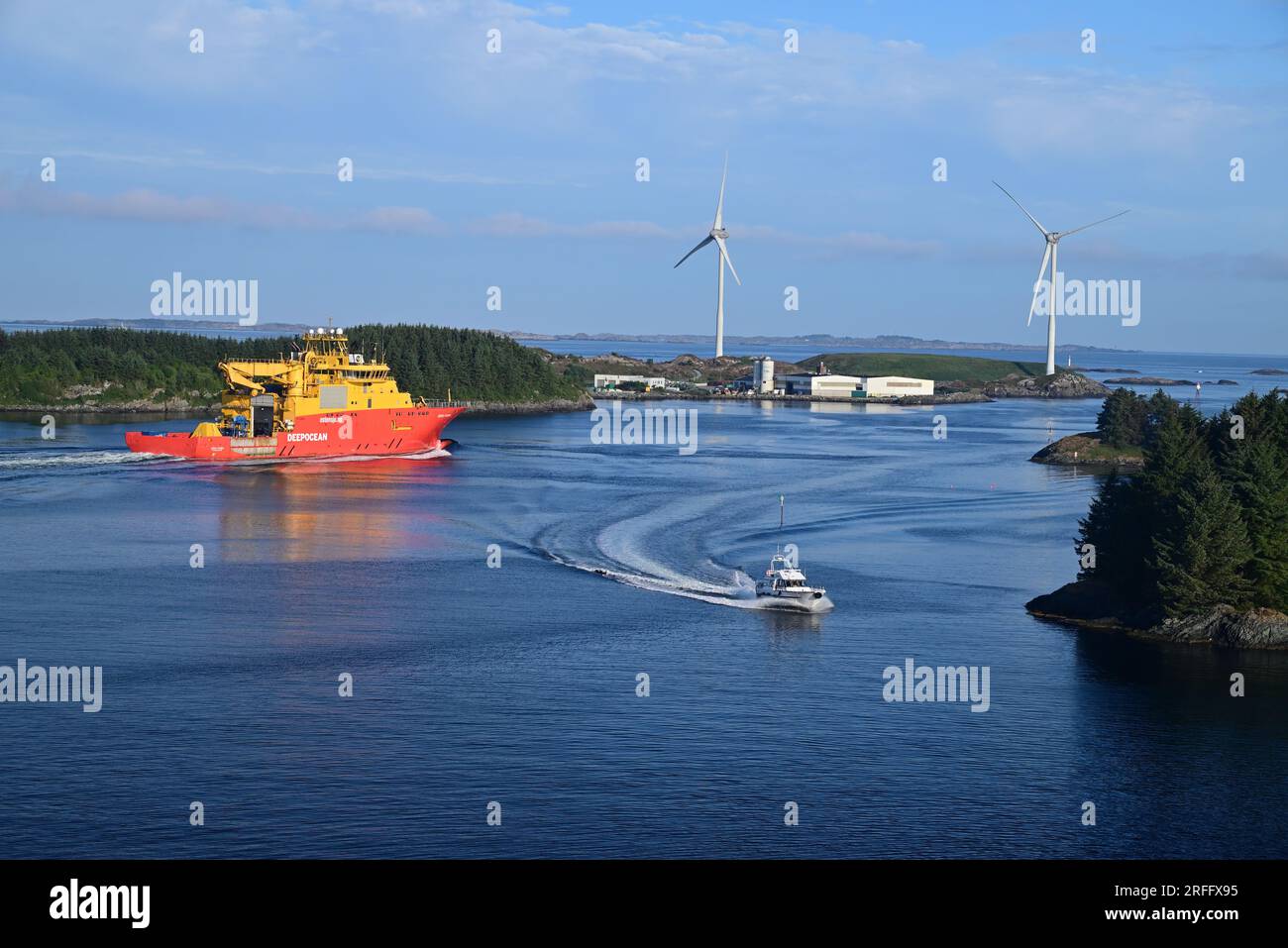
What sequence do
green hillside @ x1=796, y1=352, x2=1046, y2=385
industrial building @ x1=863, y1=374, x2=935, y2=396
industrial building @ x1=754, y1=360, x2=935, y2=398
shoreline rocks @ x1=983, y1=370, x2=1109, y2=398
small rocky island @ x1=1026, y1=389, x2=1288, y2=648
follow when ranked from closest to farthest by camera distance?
small rocky island @ x1=1026, y1=389, x2=1288, y2=648, industrial building @ x1=754, y1=360, x2=935, y2=398, industrial building @ x1=863, y1=374, x2=935, y2=396, shoreline rocks @ x1=983, y1=370, x2=1109, y2=398, green hillside @ x1=796, y1=352, x2=1046, y2=385

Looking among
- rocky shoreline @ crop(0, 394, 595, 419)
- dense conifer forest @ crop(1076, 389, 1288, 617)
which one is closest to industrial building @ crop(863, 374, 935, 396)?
rocky shoreline @ crop(0, 394, 595, 419)

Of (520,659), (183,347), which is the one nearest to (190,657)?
(520,659)

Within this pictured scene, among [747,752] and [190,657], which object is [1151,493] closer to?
[747,752]

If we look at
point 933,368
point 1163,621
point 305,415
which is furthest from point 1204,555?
point 933,368

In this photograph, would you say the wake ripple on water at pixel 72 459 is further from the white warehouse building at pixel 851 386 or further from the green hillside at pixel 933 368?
the green hillside at pixel 933 368

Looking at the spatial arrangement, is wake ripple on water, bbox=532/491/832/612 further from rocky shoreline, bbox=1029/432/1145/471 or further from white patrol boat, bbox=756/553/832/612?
rocky shoreline, bbox=1029/432/1145/471
